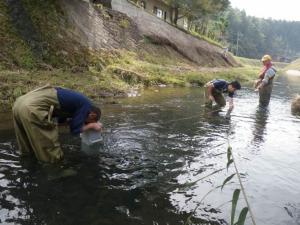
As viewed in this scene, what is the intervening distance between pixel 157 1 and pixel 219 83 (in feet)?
130

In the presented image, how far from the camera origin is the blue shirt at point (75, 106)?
6.64m

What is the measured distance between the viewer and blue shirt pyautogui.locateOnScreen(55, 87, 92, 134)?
6637 millimetres

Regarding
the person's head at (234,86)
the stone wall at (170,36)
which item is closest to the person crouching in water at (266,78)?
the person's head at (234,86)

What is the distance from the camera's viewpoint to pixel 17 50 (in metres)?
15.5

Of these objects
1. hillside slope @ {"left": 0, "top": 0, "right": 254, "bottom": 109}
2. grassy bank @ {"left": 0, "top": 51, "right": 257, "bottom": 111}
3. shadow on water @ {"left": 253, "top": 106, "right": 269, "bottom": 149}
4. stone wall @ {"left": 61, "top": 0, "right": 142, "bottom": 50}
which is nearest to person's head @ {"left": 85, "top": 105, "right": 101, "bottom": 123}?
shadow on water @ {"left": 253, "top": 106, "right": 269, "bottom": 149}

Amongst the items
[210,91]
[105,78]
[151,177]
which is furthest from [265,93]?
[151,177]

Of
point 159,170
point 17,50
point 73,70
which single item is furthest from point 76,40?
point 159,170

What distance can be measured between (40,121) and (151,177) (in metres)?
2.33

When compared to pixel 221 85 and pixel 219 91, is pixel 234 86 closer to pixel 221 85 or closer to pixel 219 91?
pixel 221 85

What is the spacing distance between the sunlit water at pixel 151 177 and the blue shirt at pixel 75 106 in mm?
885

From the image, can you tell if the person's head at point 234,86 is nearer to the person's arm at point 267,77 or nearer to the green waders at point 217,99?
the green waders at point 217,99

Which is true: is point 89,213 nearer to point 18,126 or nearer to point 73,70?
point 18,126

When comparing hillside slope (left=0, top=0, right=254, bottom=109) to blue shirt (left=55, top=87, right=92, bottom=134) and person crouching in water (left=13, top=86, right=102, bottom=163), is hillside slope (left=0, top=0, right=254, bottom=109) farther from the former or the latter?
blue shirt (left=55, top=87, right=92, bottom=134)

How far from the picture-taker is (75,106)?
6.71 meters
